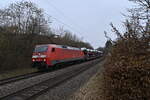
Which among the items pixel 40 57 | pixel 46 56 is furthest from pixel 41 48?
pixel 46 56

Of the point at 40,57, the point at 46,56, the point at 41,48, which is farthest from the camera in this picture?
the point at 41,48

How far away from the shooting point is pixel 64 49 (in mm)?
26781

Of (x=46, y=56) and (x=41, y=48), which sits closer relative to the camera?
(x=46, y=56)

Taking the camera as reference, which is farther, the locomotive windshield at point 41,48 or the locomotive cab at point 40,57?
the locomotive windshield at point 41,48

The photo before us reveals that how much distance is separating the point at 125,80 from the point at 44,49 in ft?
59.8

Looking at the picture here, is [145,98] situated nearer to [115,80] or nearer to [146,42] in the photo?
[115,80]

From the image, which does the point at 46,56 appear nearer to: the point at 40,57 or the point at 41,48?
the point at 40,57

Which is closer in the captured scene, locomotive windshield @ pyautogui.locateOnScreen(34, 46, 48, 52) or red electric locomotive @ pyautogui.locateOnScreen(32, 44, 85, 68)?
red electric locomotive @ pyautogui.locateOnScreen(32, 44, 85, 68)

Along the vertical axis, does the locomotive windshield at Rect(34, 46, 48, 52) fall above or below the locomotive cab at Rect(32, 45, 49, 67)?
above

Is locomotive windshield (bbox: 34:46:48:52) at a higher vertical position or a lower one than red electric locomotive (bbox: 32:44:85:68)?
higher

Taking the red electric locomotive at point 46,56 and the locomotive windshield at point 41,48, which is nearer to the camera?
the red electric locomotive at point 46,56

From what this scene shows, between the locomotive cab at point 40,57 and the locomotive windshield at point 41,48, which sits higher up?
the locomotive windshield at point 41,48

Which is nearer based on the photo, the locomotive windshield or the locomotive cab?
the locomotive cab

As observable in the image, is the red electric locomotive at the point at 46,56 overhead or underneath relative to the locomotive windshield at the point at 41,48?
underneath
